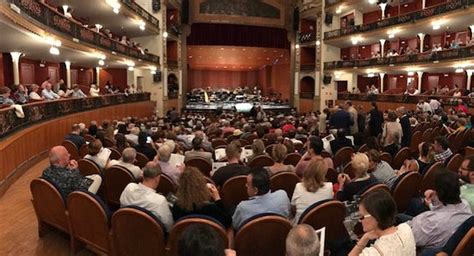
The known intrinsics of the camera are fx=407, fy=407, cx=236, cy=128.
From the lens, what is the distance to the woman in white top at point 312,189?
4203mm

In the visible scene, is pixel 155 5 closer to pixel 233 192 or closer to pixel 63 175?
pixel 63 175

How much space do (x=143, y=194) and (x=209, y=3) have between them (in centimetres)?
3044

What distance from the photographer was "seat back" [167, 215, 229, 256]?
3.15 meters

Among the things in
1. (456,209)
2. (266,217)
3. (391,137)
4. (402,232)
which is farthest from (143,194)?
(391,137)

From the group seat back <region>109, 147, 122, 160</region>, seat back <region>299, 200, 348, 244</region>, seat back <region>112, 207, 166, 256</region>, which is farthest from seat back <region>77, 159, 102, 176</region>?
seat back <region>299, 200, 348, 244</region>

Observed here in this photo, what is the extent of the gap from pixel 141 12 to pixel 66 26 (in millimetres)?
10283

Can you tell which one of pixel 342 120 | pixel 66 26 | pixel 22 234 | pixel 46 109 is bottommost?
pixel 22 234

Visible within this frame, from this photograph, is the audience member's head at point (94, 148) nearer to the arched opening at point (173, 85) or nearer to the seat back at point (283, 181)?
the seat back at point (283, 181)

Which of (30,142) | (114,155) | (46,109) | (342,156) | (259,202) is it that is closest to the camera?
(259,202)

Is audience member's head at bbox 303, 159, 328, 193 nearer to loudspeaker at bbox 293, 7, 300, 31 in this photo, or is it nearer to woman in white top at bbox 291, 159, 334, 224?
woman in white top at bbox 291, 159, 334, 224

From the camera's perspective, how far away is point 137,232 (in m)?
3.54

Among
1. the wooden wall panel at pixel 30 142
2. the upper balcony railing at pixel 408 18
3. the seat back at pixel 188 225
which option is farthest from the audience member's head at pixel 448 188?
the upper balcony railing at pixel 408 18

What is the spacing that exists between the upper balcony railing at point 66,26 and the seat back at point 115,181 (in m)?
6.23

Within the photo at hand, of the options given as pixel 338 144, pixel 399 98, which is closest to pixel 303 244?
pixel 338 144
